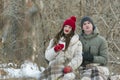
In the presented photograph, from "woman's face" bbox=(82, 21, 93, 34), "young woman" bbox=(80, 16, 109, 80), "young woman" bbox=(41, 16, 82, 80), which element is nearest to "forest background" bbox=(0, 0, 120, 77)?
"young woman" bbox=(80, 16, 109, 80)

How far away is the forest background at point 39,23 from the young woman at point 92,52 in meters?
2.56

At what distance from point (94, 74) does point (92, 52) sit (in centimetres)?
39

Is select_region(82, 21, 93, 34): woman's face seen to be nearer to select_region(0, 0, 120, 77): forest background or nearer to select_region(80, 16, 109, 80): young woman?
select_region(80, 16, 109, 80): young woman

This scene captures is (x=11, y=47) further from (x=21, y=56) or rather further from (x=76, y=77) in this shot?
(x=76, y=77)

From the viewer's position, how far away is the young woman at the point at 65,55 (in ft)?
18.4

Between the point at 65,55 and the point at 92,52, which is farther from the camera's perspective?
the point at 92,52

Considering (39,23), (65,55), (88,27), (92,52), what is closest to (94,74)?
(92,52)

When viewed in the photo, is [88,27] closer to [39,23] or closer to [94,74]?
[94,74]

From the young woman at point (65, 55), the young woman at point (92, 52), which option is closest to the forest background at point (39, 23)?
the young woman at point (92, 52)

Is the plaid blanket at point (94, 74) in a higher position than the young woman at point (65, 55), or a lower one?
lower

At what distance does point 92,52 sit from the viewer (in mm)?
5879

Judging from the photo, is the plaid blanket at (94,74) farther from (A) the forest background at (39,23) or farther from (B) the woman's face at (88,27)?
(A) the forest background at (39,23)

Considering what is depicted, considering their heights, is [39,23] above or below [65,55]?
above

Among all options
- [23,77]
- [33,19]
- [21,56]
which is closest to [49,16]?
[33,19]
